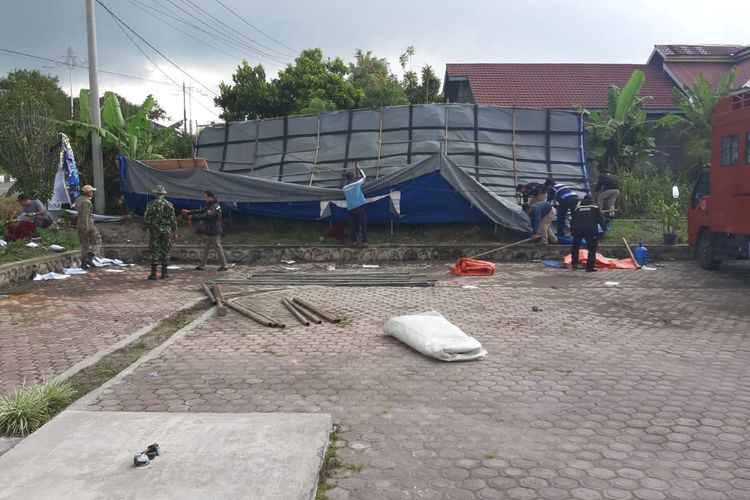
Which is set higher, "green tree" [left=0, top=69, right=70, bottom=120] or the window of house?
"green tree" [left=0, top=69, right=70, bottom=120]

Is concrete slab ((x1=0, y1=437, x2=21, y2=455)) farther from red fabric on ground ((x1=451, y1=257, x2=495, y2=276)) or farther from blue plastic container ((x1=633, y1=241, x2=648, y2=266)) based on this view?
blue plastic container ((x1=633, y1=241, x2=648, y2=266))

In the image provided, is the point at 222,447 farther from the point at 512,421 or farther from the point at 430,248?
the point at 430,248

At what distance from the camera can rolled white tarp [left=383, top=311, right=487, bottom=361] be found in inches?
223

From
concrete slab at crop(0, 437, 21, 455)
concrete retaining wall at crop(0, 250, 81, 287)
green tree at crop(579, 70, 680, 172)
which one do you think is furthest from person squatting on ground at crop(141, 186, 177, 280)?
green tree at crop(579, 70, 680, 172)

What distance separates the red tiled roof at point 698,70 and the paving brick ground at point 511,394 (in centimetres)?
2066

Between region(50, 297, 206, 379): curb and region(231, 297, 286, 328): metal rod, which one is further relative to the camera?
region(231, 297, 286, 328): metal rod

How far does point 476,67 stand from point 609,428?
1005 inches

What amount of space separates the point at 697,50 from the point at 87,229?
87.5 ft

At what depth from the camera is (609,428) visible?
13.4 ft

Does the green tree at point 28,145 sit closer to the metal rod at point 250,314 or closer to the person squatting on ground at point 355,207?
the person squatting on ground at point 355,207

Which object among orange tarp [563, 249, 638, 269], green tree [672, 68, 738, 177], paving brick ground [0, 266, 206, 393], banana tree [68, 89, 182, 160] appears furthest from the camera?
green tree [672, 68, 738, 177]

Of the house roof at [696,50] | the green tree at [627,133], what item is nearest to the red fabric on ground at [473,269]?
the green tree at [627,133]

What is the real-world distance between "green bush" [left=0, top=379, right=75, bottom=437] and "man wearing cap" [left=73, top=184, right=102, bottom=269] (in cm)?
853

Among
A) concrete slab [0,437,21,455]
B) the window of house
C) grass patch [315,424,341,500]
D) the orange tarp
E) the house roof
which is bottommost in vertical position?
concrete slab [0,437,21,455]
